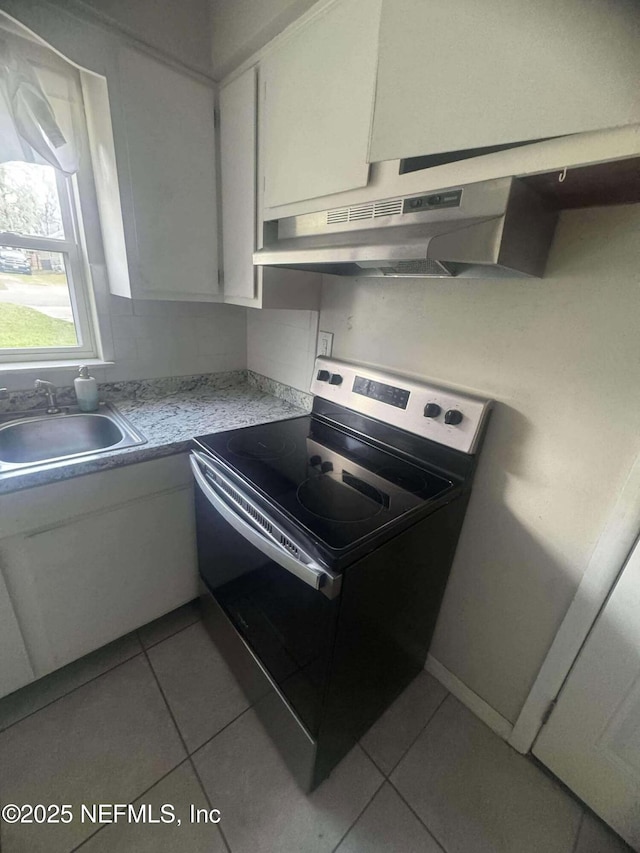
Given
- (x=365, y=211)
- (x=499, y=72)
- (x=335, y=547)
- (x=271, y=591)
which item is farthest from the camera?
(x=271, y=591)

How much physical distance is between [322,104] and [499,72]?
0.52m

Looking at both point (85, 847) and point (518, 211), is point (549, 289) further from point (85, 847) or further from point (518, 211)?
point (85, 847)

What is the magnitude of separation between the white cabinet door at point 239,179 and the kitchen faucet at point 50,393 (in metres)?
0.83

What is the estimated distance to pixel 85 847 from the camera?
2.94 feet

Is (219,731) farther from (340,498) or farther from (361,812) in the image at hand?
(340,498)

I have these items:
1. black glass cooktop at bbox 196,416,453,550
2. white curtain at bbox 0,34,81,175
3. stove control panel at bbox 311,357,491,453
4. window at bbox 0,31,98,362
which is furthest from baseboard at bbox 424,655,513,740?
white curtain at bbox 0,34,81,175

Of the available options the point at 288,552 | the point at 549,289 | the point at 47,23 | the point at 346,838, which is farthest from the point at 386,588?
the point at 47,23

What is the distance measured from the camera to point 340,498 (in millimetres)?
953

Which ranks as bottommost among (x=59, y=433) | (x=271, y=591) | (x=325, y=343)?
(x=271, y=591)

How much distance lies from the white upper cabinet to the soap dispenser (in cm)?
134

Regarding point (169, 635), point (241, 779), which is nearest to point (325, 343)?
point (169, 635)

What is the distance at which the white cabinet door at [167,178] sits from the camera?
1.14m

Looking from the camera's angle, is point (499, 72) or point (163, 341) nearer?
point (499, 72)

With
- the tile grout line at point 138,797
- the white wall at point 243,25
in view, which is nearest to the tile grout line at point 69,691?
the tile grout line at point 138,797
